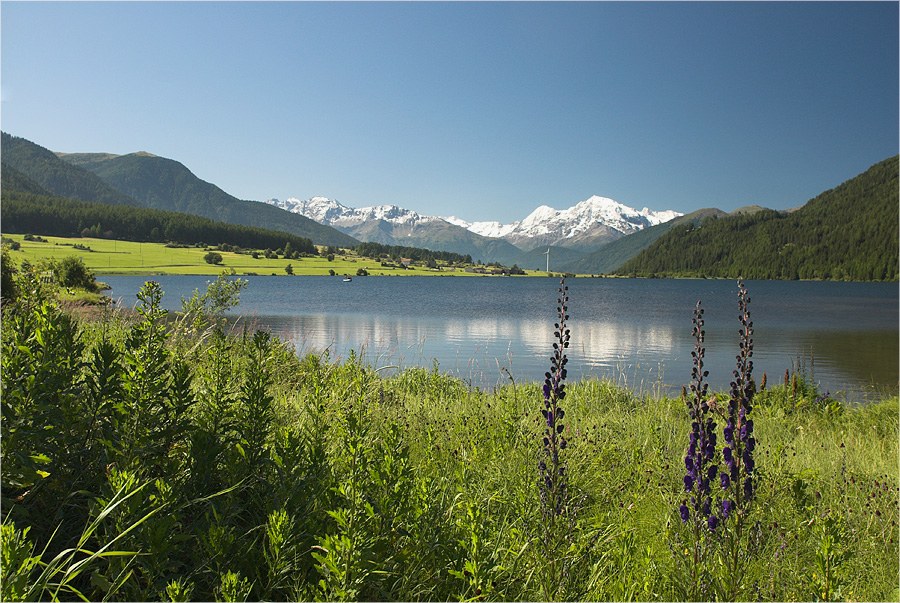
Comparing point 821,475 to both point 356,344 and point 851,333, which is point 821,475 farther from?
point 851,333

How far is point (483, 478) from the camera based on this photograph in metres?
4.35

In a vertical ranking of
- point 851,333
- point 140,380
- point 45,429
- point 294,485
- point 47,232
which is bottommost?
point 851,333

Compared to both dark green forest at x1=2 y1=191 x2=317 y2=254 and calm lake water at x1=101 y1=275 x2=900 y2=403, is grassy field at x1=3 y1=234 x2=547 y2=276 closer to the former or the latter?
dark green forest at x1=2 y1=191 x2=317 y2=254

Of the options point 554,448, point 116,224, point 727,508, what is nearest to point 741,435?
point 727,508

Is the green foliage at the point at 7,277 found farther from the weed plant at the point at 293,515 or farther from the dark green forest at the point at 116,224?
the dark green forest at the point at 116,224

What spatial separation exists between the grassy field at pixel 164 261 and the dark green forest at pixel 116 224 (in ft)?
32.3

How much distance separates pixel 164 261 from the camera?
105 meters

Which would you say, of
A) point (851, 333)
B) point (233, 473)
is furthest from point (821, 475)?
point (851, 333)

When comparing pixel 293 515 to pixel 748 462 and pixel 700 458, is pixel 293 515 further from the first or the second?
pixel 748 462

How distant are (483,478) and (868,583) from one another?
2.93 meters

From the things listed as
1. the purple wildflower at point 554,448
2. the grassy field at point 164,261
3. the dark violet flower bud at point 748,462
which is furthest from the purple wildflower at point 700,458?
the grassy field at point 164,261

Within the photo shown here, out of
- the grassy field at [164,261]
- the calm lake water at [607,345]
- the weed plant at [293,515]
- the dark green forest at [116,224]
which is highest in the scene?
the dark green forest at [116,224]

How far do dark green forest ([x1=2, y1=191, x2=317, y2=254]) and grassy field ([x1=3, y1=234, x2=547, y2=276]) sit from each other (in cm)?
985

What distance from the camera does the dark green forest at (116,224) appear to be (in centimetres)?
13038
